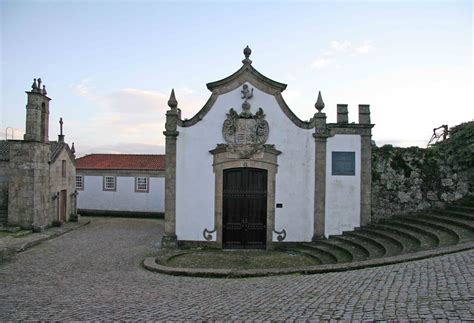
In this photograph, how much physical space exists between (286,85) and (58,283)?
31.1ft

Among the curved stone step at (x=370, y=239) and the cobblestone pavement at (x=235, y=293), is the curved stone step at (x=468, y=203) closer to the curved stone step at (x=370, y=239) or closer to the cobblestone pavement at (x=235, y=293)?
the curved stone step at (x=370, y=239)

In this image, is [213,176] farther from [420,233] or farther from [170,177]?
[420,233]

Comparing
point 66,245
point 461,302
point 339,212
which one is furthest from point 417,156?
point 66,245

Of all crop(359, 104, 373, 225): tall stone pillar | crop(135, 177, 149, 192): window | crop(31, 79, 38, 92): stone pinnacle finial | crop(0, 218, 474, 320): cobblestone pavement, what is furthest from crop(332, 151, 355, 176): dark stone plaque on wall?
crop(135, 177, 149, 192): window

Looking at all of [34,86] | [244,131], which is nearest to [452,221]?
[244,131]

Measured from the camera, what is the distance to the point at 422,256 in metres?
7.94

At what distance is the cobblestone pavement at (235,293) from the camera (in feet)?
16.4

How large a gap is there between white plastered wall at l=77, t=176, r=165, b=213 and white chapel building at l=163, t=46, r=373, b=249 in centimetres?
1112

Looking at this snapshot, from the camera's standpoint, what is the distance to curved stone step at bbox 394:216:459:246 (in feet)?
30.8

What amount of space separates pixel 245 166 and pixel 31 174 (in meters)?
9.61

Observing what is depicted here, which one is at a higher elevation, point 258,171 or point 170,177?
point 258,171

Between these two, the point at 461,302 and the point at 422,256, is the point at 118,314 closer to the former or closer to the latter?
the point at 461,302

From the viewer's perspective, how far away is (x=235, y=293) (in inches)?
279

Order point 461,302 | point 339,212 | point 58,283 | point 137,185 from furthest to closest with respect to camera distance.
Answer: point 137,185
point 339,212
point 58,283
point 461,302
